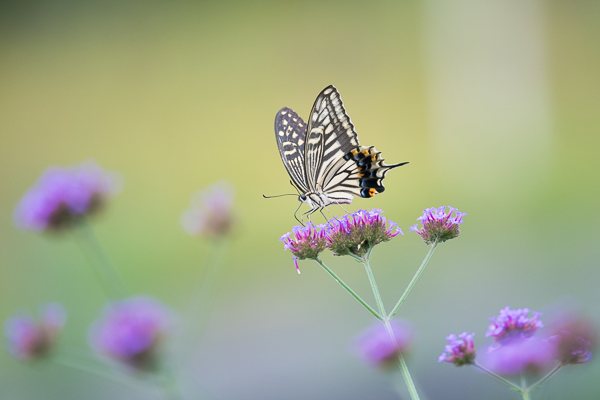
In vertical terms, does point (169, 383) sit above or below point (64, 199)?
below

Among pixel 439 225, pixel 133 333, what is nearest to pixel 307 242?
pixel 439 225

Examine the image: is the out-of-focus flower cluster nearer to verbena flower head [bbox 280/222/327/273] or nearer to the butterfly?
verbena flower head [bbox 280/222/327/273]

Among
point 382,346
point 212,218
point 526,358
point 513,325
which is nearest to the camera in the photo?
point 526,358

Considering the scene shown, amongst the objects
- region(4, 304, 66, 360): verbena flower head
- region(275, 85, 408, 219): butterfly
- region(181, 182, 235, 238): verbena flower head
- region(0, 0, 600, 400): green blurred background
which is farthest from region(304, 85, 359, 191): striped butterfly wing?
region(0, 0, 600, 400): green blurred background

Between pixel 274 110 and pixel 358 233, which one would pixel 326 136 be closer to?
pixel 358 233

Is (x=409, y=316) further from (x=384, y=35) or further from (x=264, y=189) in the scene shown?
(x=384, y=35)

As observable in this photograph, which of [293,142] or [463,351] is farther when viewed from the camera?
[293,142]

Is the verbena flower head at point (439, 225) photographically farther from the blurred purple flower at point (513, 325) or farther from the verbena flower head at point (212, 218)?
the verbena flower head at point (212, 218)

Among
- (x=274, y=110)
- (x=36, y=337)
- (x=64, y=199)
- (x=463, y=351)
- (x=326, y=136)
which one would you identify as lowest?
(x=463, y=351)
